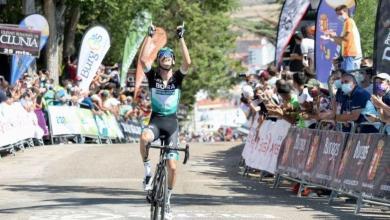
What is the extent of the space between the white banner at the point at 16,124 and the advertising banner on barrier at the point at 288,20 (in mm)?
6591

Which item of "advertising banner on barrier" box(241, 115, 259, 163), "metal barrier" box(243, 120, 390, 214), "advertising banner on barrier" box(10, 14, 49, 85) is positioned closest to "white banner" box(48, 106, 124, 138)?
"advertising banner on barrier" box(10, 14, 49, 85)

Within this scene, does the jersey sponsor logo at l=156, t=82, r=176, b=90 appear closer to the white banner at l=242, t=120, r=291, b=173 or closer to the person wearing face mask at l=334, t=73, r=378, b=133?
the person wearing face mask at l=334, t=73, r=378, b=133

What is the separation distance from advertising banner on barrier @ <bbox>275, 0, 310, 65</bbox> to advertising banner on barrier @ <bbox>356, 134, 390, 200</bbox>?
10221 millimetres

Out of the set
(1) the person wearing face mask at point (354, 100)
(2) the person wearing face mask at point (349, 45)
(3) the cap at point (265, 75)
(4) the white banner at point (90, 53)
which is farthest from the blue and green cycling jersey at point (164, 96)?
(4) the white banner at point (90, 53)

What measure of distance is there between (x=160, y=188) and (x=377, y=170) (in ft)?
10.2

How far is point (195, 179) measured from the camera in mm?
20578

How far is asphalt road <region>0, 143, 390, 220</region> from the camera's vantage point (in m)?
14.7

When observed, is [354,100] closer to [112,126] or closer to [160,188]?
[160,188]

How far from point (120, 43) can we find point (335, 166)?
3424cm

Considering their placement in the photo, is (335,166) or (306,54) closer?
(335,166)

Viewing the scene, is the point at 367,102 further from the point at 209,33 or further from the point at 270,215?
the point at 209,33

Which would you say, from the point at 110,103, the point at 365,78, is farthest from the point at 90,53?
the point at 365,78

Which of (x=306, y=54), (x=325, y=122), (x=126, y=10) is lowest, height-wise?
(x=325, y=122)

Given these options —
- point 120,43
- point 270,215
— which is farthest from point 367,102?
point 120,43
